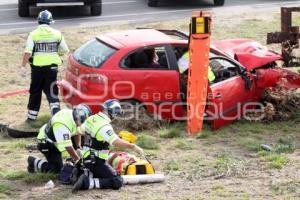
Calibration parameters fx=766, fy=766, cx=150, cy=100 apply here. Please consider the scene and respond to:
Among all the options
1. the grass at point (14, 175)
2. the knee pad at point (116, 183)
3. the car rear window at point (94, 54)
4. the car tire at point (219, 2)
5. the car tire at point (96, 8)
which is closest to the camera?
the knee pad at point (116, 183)

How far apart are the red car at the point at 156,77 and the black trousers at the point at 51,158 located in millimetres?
1953

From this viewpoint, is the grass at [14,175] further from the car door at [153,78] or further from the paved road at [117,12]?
the paved road at [117,12]

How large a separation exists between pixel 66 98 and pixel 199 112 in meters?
2.12

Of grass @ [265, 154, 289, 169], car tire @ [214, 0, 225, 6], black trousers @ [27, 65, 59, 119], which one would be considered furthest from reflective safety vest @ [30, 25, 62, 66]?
car tire @ [214, 0, 225, 6]

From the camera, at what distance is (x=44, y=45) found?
11930 mm

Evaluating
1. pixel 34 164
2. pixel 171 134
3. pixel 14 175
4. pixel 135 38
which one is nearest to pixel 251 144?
pixel 171 134

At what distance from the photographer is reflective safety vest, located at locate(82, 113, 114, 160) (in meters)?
8.95

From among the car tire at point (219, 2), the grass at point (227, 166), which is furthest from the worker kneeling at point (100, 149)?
the car tire at point (219, 2)

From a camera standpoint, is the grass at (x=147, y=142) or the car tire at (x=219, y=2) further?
the car tire at (x=219, y=2)

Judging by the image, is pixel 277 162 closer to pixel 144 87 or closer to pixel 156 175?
pixel 156 175

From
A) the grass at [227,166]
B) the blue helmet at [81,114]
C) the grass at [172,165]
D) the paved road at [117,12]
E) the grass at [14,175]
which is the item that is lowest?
the grass at [172,165]

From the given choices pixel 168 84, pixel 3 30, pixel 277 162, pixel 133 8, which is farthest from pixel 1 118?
pixel 133 8

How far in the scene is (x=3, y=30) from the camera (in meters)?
18.3

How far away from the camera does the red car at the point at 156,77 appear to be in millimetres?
11547
